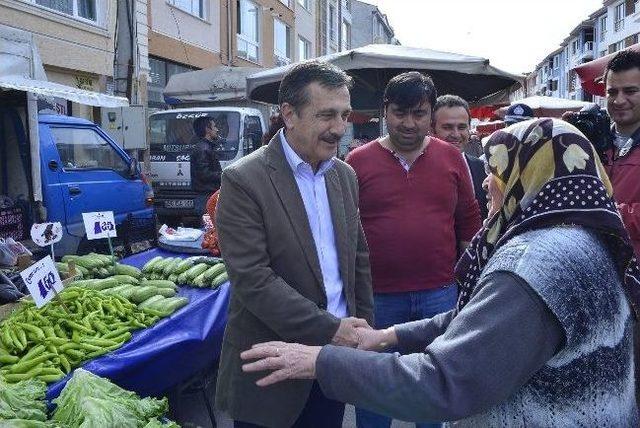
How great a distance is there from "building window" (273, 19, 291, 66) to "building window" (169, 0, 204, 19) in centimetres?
725

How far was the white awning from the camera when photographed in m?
6.26

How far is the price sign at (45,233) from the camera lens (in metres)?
3.62

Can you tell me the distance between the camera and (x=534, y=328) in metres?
1.25

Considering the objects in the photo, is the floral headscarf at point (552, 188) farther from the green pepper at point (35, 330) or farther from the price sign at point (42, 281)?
Answer: the green pepper at point (35, 330)

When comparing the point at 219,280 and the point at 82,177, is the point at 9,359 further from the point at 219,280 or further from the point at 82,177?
the point at 82,177

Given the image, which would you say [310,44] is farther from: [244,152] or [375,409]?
[375,409]

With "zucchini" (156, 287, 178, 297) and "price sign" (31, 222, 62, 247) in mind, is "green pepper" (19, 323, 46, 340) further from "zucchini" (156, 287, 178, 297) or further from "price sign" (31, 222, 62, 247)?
"zucchini" (156, 287, 178, 297)

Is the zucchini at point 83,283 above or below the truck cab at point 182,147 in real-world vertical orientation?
below

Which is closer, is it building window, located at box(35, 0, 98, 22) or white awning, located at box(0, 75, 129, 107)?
white awning, located at box(0, 75, 129, 107)

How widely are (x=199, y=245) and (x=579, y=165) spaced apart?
407 cm

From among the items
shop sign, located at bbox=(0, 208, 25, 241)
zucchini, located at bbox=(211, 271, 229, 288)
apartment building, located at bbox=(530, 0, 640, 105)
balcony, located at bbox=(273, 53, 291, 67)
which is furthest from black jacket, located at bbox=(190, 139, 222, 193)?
apartment building, located at bbox=(530, 0, 640, 105)

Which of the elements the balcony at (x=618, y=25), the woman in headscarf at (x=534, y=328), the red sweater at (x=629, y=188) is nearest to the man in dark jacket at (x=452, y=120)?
the red sweater at (x=629, y=188)

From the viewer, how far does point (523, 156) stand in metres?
1.45

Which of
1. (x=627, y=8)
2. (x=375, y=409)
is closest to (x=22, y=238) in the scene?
(x=375, y=409)
